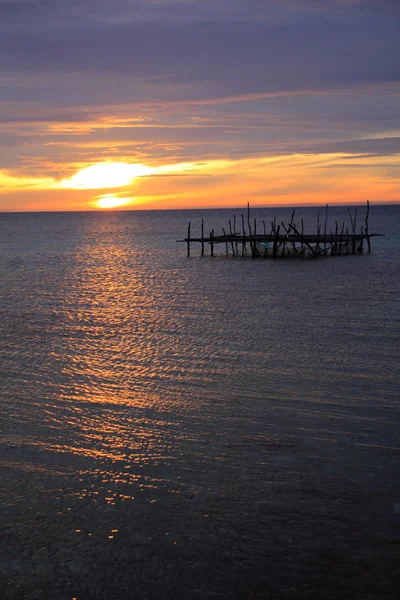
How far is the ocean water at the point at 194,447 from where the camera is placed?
6.57 metres

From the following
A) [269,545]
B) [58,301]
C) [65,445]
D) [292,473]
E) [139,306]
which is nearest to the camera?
[269,545]

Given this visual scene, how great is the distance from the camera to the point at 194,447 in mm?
9484

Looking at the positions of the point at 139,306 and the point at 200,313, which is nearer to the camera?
the point at 200,313

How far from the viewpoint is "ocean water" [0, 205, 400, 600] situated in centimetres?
657

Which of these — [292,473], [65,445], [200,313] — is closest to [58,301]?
[200,313]

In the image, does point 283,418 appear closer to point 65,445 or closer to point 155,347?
point 65,445

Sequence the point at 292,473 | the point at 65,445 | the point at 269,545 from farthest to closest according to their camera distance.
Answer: the point at 65,445
the point at 292,473
the point at 269,545

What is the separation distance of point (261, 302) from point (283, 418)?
549 inches

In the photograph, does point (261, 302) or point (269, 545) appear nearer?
point (269, 545)

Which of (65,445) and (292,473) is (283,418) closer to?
(292,473)

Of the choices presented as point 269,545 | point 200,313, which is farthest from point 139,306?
point 269,545

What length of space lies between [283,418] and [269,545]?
3.82 metres

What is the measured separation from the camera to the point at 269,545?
Result: 6.87 meters

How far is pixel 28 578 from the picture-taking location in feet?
20.7
